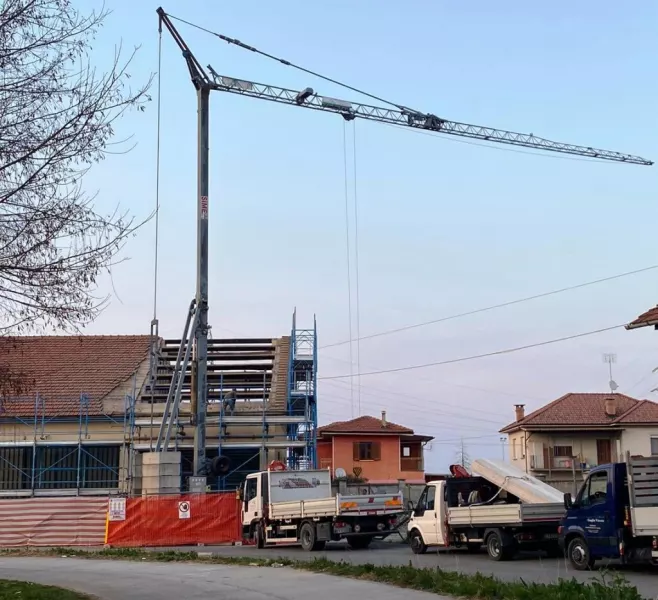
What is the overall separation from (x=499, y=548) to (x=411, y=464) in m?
40.5

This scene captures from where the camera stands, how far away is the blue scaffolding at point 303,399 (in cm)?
3694

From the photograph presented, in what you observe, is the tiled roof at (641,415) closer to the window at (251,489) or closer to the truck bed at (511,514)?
the window at (251,489)

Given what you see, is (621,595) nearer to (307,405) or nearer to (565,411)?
(307,405)

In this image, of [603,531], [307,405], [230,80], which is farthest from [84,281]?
[230,80]

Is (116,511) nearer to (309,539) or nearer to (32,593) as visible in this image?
(309,539)

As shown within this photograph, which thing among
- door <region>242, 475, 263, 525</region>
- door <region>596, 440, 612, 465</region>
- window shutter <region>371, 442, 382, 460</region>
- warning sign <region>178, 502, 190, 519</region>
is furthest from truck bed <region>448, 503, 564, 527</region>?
window shutter <region>371, 442, 382, 460</region>

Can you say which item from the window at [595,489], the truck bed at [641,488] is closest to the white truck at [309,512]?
the window at [595,489]

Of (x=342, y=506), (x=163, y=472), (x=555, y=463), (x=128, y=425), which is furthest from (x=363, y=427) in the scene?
(x=342, y=506)

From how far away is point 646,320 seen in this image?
63.0 feet

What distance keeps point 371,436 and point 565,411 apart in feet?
40.1

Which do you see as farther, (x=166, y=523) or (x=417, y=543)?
(x=166, y=523)

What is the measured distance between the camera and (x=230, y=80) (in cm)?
3984

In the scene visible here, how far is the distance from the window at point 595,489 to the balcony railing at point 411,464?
41.8 meters

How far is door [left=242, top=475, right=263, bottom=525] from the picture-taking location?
27062 millimetres
